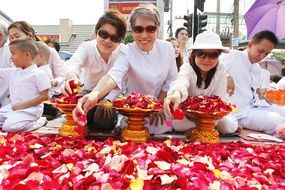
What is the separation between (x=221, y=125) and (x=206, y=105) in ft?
1.47

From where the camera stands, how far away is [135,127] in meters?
2.49

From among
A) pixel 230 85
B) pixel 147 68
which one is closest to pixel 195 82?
pixel 147 68

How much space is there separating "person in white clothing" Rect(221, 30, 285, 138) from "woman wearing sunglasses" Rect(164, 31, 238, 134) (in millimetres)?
478

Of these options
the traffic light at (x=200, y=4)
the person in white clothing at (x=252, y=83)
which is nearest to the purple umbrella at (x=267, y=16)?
the person in white clothing at (x=252, y=83)

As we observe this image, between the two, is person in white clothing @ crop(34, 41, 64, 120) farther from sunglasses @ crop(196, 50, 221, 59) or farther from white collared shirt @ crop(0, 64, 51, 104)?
sunglasses @ crop(196, 50, 221, 59)

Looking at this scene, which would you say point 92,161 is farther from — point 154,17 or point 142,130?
point 154,17

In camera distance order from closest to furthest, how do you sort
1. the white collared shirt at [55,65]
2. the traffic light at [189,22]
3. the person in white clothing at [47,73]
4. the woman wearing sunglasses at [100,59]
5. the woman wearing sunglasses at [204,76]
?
the woman wearing sunglasses at [204,76] → the woman wearing sunglasses at [100,59] → the person in white clothing at [47,73] → the white collared shirt at [55,65] → the traffic light at [189,22]

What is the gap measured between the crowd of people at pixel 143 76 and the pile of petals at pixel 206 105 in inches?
4.8

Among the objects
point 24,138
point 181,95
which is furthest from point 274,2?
point 24,138

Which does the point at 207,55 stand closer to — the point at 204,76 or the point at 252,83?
the point at 204,76

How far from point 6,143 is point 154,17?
1.34 m

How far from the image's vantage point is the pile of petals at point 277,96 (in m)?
3.21

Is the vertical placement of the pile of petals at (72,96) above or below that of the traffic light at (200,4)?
below

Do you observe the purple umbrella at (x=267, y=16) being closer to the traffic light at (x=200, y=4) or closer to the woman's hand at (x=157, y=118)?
the woman's hand at (x=157, y=118)
